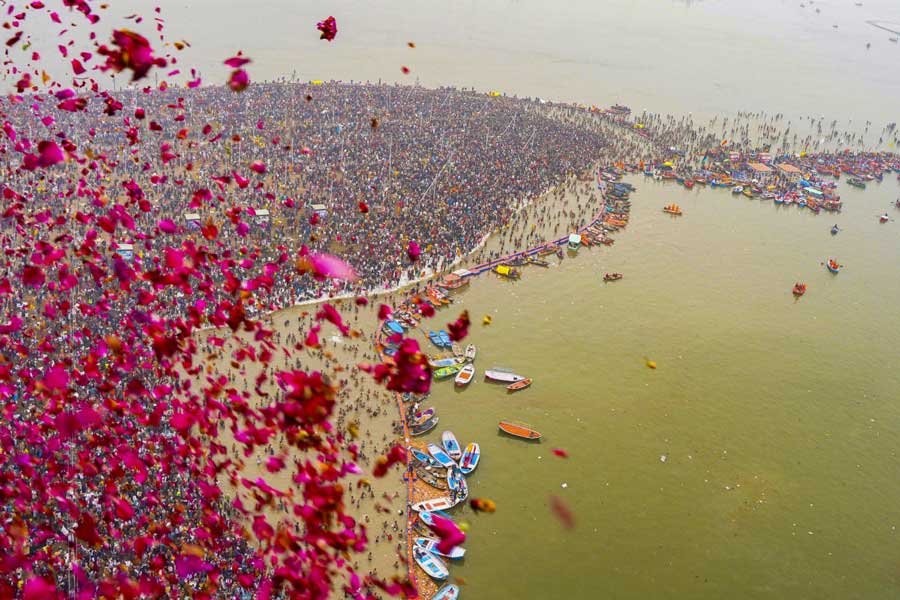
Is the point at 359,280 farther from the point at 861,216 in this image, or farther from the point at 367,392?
the point at 861,216

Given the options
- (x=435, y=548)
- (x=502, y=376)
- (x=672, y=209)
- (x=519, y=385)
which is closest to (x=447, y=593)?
(x=435, y=548)

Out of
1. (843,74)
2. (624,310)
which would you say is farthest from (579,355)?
(843,74)

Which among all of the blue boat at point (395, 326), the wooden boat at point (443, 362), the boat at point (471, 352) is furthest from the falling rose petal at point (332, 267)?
the boat at point (471, 352)

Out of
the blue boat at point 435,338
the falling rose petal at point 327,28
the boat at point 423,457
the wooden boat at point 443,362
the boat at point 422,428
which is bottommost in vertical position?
the boat at point 423,457

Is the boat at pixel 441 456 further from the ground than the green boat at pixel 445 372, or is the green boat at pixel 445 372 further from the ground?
the green boat at pixel 445 372

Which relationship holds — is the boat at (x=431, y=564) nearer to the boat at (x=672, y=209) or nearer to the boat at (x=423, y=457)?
the boat at (x=423, y=457)

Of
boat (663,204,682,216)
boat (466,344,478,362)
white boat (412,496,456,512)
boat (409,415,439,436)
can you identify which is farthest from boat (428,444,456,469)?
boat (663,204,682,216)
